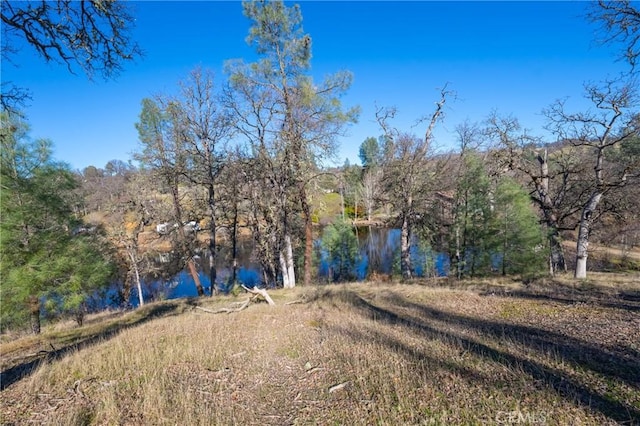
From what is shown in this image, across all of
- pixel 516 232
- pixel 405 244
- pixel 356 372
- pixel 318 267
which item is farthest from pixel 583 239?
pixel 318 267

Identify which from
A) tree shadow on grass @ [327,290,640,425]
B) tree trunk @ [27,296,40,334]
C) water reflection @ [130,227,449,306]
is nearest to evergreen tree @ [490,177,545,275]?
water reflection @ [130,227,449,306]

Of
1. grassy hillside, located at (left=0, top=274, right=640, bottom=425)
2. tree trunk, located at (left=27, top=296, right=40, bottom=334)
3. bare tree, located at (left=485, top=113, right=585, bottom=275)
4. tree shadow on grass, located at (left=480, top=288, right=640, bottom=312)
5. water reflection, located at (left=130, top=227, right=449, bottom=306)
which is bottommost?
water reflection, located at (left=130, top=227, right=449, bottom=306)

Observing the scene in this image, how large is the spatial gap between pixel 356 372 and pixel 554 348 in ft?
11.3

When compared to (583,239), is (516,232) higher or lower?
lower

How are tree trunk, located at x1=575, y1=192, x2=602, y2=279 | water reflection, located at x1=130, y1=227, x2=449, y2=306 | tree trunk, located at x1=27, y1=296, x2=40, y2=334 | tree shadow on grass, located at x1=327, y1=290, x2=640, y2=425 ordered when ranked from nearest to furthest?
tree shadow on grass, located at x1=327, y1=290, x2=640, y2=425 → tree trunk, located at x1=27, y1=296, x2=40, y2=334 → tree trunk, located at x1=575, y1=192, x2=602, y2=279 → water reflection, located at x1=130, y1=227, x2=449, y2=306

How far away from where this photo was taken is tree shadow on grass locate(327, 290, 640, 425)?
3.39m

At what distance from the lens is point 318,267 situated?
86.9ft

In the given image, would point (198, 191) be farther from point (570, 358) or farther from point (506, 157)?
point (506, 157)

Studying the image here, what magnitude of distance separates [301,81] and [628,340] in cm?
1151

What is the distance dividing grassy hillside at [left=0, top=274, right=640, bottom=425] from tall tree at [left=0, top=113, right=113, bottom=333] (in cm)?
553

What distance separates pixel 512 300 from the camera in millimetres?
8734

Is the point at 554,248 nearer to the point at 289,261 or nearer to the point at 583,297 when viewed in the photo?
the point at 583,297

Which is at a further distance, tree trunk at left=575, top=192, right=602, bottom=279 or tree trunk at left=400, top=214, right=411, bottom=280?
tree trunk at left=400, top=214, right=411, bottom=280

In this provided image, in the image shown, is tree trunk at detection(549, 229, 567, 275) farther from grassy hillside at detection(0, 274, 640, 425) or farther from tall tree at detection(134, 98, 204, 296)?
tall tree at detection(134, 98, 204, 296)
